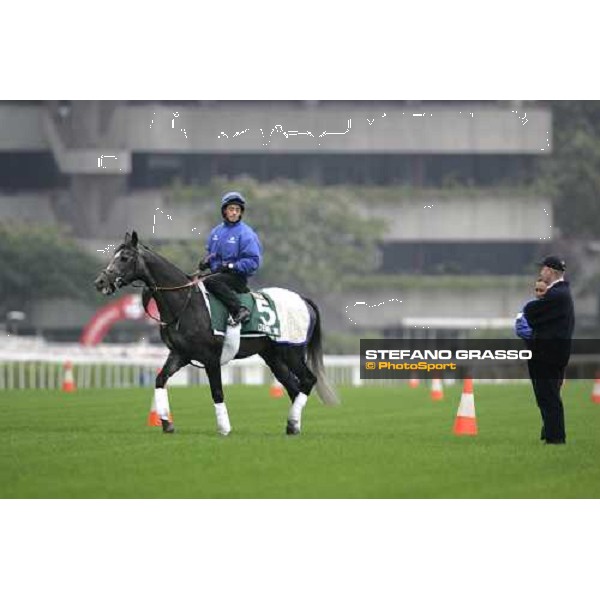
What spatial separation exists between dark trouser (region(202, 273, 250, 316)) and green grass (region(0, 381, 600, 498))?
1.31 meters

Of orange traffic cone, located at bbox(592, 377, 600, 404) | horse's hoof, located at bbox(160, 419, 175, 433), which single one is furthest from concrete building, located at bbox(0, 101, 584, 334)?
horse's hoof, located at bbox(160, 419, 175, 433)

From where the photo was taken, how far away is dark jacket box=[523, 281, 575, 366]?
16984 millimetres

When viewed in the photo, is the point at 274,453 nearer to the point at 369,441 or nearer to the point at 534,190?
the point at 369,441

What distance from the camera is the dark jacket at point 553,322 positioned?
17.0 m

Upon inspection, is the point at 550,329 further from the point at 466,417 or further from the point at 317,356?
the point at 317,356

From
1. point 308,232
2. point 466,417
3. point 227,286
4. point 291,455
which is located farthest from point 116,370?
point 291,455

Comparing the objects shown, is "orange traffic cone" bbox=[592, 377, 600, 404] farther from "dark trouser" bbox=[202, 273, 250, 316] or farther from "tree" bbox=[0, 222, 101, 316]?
"tree" bbox=[0, 222, 101, 316]

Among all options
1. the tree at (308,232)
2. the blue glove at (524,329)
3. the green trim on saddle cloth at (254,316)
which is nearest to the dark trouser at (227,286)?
the green trim on saddle cloth at (254,316)

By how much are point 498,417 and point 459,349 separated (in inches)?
116

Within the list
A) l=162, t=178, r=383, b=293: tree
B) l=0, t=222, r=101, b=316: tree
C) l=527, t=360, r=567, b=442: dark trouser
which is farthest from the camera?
l=162, t=178, r=383, b=293: tree

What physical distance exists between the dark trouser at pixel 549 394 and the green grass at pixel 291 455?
0.28 m

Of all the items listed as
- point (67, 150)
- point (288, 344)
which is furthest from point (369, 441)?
point (67, 150)

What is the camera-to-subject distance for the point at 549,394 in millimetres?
17125

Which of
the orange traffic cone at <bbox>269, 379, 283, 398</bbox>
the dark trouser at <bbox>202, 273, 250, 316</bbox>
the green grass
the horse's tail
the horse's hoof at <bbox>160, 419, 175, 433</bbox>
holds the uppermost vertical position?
the dark trouser at <bbox>202, 273, 250, 316</bbox>
